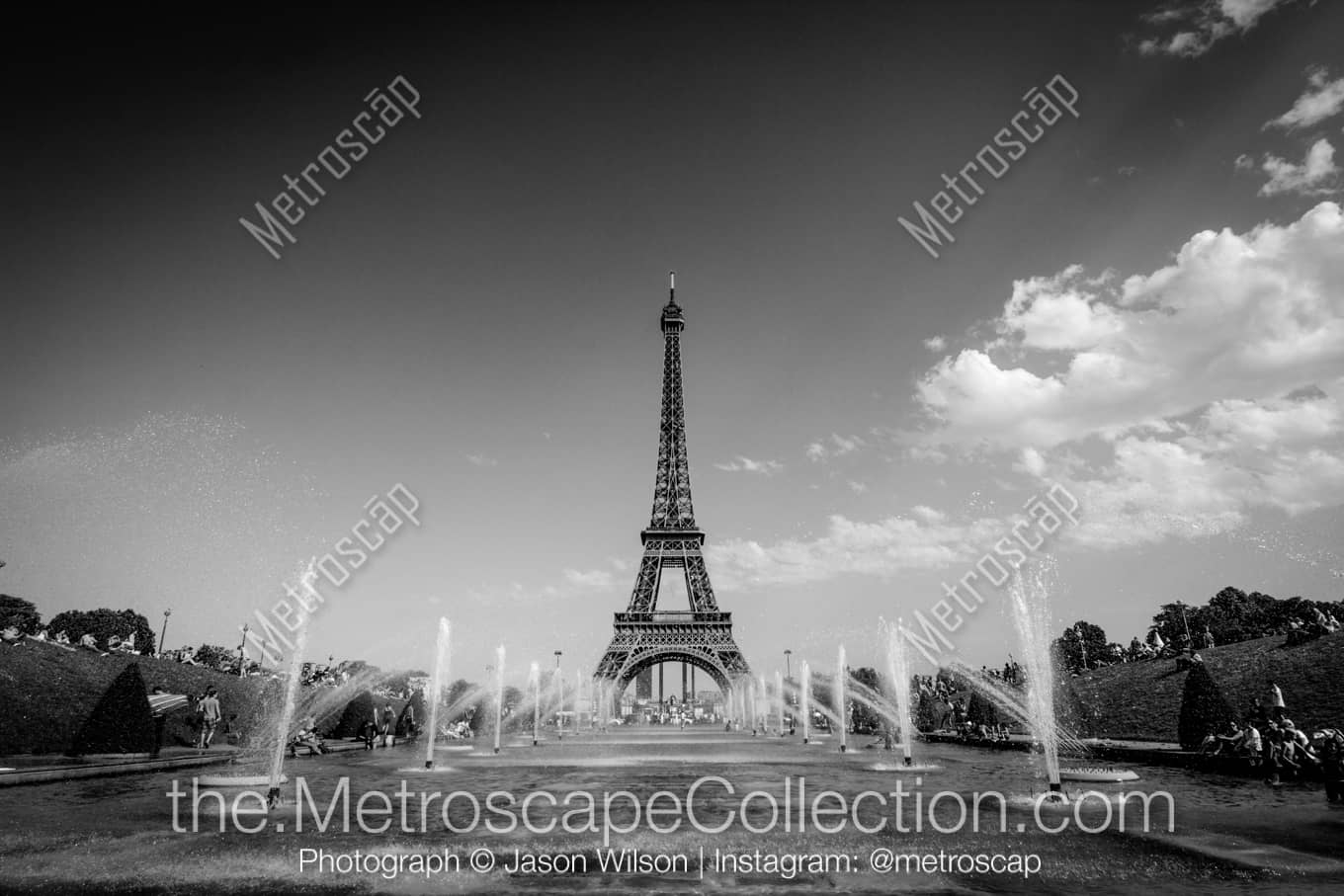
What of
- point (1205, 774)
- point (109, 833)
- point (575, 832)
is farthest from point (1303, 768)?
point (109, 833)

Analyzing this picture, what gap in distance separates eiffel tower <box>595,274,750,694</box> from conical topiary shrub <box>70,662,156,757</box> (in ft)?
130

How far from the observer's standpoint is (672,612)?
63250 millimetres

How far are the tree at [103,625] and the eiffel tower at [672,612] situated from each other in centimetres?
6504

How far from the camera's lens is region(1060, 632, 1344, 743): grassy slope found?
2738 centimetres

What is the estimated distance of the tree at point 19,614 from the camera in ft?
205

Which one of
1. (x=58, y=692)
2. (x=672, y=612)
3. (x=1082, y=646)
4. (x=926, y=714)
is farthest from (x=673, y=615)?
(x=1082, y=646)

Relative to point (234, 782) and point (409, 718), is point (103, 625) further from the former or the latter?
point (234, 782)

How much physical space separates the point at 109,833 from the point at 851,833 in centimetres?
→ 1066

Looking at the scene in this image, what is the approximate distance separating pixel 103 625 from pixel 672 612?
7591 cm

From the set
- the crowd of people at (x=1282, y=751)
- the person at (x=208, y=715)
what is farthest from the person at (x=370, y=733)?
the crowd of people at (x=1282, y=751)

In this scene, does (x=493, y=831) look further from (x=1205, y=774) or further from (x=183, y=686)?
(x=183, y=686)

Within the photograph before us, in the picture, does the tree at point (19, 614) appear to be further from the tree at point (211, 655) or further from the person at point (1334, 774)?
the person at point (1334, 774)

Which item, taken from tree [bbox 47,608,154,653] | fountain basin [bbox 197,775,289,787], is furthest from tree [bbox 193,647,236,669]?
fountain basin [bbox 197,775,289,787]

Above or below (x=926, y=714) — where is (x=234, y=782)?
above
